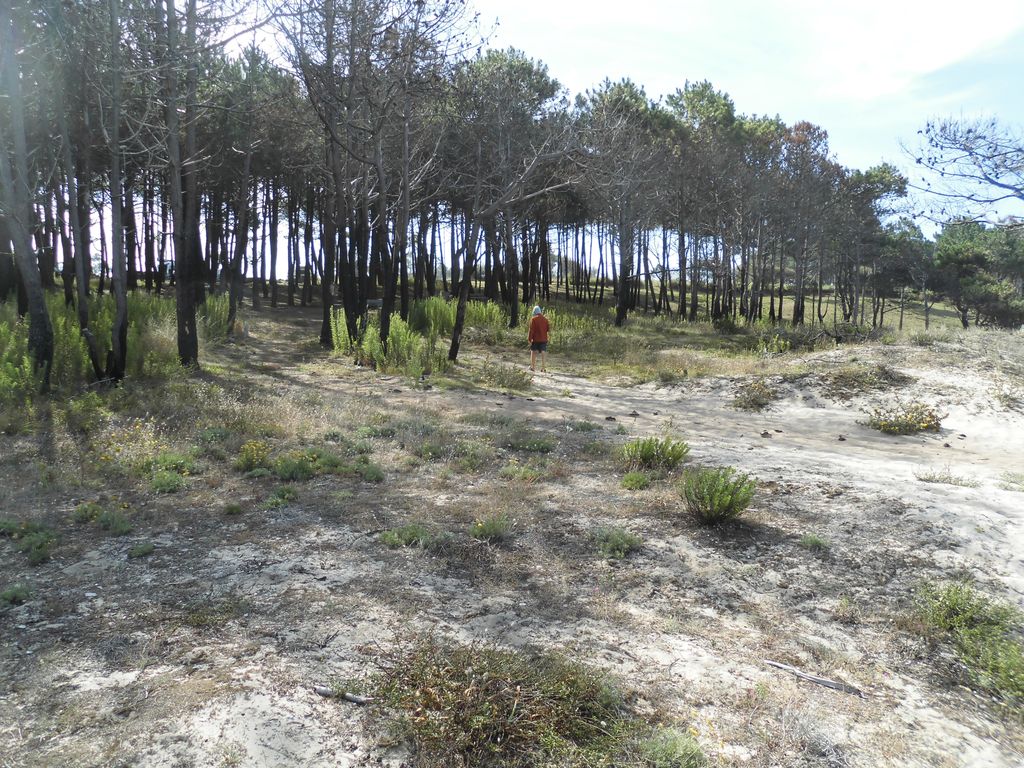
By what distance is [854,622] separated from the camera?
15.2 ft

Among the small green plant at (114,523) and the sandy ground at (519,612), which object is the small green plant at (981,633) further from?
the small green plant at (114,523)

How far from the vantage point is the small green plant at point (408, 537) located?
18.1 feet

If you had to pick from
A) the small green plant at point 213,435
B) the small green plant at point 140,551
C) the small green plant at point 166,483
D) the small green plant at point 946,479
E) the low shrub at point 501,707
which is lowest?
the low shrub at point 501,707

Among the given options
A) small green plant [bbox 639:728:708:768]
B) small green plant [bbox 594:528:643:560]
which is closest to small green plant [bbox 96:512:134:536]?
small green plant [bbox 594:528:643:560]

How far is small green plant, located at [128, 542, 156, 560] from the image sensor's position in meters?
5.20

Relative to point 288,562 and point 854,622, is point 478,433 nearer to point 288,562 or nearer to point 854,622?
point 288,562

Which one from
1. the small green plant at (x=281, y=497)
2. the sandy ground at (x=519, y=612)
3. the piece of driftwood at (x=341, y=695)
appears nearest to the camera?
the sandy ground at (x=519, y=612)

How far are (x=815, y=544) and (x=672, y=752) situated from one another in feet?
10.2

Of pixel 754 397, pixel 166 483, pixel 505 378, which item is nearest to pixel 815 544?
pixel 166 483

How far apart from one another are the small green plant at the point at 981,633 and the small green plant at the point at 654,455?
333cm

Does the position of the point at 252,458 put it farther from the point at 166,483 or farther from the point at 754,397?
the point at 754,397

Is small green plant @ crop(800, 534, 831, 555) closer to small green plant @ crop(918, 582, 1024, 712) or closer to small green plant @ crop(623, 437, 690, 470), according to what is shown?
small green plant @ crop(918, 582, 1024, 712)

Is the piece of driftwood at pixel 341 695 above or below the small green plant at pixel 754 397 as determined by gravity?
below

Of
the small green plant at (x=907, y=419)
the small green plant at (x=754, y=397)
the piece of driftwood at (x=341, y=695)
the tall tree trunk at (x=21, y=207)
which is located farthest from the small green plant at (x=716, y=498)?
the tall tree trunk at (x=21, y=207)
